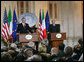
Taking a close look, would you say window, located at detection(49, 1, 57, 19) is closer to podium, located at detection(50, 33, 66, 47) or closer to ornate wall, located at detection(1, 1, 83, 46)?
ornate wall, located at detection(1, 1, 83, 46)

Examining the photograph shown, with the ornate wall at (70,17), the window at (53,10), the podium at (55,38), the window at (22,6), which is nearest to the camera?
the podium at (55,38)

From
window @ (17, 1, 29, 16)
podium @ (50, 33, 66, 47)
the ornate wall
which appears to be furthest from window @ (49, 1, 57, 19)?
podium @ (50, 33, 66, 47)

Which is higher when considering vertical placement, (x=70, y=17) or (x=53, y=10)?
(x=53, y=10)

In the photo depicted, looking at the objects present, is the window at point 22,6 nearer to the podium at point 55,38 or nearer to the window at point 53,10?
the window at point 53,10

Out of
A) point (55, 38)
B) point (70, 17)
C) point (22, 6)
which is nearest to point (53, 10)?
point (70, 17)

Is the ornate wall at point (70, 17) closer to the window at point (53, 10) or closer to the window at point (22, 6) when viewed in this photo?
the window at point (53, 10)

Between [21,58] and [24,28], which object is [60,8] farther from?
[21,58]

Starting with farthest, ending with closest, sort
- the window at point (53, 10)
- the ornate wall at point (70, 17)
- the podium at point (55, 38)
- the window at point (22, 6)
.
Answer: the ornate wall at point (70, 17)
the window at point (53, 10)
the window at point (22, 6)
the podium at point (55, 38)

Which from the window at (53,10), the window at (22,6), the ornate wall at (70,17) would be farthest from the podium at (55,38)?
the ornate wall at (70,17)

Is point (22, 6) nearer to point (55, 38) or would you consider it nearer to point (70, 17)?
point (70, 17)

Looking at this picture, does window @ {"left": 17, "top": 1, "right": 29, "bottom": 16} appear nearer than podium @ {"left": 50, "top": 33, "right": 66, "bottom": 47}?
No

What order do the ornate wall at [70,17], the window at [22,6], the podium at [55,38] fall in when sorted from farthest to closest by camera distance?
the ornate wall at [70,17] < the window at [22,6] < the podium at [55,38]

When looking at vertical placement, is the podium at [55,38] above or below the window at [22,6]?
below

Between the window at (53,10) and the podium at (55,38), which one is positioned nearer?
the podium at (55,38)
